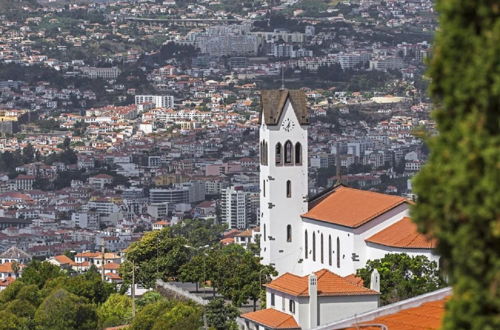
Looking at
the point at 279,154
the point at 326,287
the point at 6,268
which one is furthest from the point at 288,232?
the point at 6,268

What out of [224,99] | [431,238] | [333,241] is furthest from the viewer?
[224,99]

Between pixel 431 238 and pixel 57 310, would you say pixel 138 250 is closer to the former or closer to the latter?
pixel 57 310

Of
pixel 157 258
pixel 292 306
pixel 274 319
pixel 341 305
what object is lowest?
pixel 157 258

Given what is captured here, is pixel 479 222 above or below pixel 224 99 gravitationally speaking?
above

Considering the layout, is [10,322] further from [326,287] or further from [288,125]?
[326,287]

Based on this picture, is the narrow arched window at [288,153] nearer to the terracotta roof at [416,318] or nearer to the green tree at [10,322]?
the green tree at [10,322]

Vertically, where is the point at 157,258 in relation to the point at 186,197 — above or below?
above

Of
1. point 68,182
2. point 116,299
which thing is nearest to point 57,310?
point 116,299

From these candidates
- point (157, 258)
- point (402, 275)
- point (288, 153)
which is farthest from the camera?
point (157, 258)
